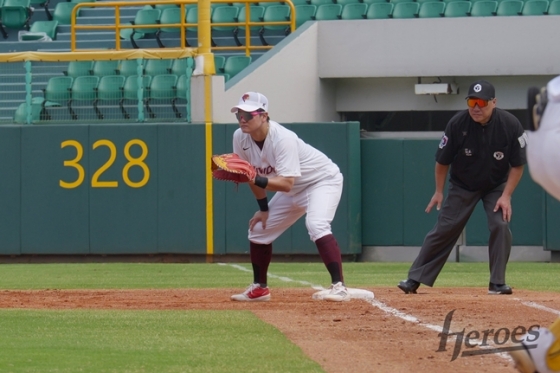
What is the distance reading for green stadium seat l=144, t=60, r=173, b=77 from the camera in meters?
17.2

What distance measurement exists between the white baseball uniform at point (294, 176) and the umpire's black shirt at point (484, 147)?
3.67 feet

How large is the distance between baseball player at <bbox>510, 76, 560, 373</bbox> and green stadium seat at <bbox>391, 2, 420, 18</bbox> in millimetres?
16041

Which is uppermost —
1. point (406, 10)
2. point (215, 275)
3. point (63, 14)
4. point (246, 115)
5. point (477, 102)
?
point (63, 14)

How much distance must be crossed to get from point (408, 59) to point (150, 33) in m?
5.88

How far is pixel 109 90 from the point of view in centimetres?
1703

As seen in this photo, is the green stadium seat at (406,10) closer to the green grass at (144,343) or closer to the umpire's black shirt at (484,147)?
the umpire's black shirt at (484,147)

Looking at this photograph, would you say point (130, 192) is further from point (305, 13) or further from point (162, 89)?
→ point (305, 13)

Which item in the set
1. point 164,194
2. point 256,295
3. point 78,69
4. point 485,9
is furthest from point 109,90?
point 256,295

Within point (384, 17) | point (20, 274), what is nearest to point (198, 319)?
point (20, 274)

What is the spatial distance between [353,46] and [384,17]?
156 cm

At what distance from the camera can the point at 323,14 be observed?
20688mm

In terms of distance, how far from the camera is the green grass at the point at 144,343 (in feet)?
17.8

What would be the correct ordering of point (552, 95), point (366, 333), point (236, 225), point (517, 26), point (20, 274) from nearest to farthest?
point (552, 95) < point (366, 333) < point (20, 274) < point (236, 225) < point (517, 26)

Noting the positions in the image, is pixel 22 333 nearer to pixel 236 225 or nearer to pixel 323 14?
pixel 236 225
